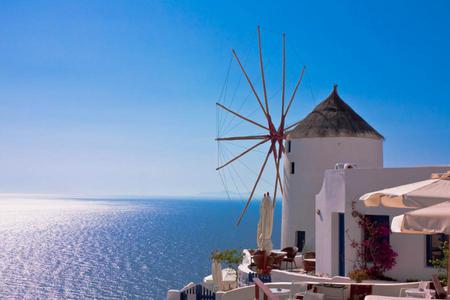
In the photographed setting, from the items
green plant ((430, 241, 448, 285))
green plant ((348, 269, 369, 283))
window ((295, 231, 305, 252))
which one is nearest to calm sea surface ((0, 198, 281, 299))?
window ((295, 231, 305, 252))

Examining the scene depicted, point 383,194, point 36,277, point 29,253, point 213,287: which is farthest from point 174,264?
point 383,194

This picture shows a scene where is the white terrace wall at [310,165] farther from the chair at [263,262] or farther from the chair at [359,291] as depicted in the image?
the chair at [359,291]

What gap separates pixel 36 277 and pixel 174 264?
17443 mm

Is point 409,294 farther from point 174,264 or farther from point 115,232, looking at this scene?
point 115,232

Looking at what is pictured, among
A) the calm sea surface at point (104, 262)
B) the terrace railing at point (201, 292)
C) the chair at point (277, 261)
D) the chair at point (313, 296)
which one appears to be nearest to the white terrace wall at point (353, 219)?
the chair at point (277, 261)

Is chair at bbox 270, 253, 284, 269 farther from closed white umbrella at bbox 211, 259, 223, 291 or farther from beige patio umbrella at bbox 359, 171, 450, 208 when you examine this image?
beige patio umbrella at bbox 359, 171, 450, 208

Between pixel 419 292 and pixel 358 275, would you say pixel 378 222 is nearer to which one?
pixel 358 275

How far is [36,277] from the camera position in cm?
5722

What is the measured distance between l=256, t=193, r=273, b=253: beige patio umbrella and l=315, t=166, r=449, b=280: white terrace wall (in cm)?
199

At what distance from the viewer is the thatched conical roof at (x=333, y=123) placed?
2458cm

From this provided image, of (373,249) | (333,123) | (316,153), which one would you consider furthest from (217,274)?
(333,123)

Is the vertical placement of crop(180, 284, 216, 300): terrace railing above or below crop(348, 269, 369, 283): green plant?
below

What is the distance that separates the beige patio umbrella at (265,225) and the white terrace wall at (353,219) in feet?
6.54

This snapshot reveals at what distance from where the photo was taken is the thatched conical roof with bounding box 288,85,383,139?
2458 cm
